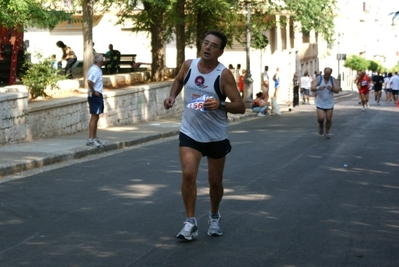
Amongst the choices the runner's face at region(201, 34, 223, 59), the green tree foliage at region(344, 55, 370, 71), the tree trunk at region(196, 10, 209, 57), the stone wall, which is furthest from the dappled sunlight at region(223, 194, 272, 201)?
the green tree foliage at region(344, 55, 370, 71)

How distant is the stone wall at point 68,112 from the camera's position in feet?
54.8

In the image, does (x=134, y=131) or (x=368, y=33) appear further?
(x=368, y=33)

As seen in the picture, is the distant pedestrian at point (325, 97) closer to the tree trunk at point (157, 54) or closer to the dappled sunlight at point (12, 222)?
the tree trunk at point (157, 54)

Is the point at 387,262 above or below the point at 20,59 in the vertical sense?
below

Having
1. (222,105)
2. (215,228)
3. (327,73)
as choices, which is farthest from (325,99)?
(222,105)

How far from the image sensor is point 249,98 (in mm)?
34844

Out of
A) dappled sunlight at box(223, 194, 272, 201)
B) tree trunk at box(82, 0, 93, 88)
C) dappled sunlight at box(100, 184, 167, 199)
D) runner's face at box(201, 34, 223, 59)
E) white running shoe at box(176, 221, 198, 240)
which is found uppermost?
tree trunk at box(82, 0, 93, 88)

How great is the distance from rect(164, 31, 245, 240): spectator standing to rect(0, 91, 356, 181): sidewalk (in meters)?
5.73

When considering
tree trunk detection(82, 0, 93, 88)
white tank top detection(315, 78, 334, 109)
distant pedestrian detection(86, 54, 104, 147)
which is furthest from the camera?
tree trunk detection(82, 0, 93, 88)

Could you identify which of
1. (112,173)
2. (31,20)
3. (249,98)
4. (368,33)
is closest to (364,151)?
(112,173)

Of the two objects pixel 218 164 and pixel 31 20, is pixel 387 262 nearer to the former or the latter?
pixel 218 164

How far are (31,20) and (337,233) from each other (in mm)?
12141

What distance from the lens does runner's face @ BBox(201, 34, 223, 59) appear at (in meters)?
7.62

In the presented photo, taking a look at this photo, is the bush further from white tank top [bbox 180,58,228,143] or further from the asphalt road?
white tank top [bbox 180,58,228,143]
